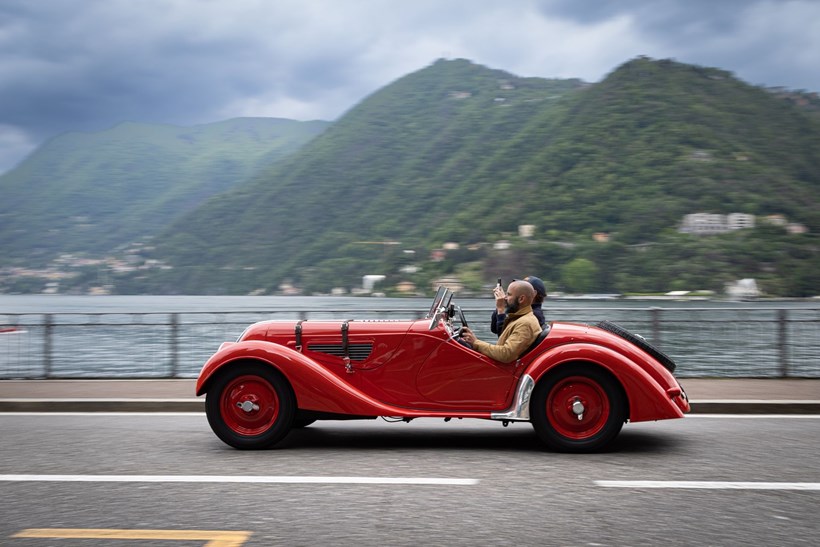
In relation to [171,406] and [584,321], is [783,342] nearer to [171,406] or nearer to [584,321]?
[584,321]

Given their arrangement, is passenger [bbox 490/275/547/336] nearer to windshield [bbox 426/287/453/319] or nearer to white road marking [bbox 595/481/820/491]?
windshield [bbox 426/287/453/319]

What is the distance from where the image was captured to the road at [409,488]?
423 cm

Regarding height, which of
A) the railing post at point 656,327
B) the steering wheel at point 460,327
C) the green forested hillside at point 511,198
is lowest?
the railing post at point 656,327

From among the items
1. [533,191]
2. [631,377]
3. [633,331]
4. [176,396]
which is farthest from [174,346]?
[533,191]

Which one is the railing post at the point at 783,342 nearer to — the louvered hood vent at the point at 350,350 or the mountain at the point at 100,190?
the louvered hood vent at the point at 350,350

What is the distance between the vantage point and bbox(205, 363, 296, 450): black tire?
6738 mm

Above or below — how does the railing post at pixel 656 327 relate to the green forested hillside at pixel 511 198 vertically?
below

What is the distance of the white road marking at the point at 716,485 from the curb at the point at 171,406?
3681 millimetres

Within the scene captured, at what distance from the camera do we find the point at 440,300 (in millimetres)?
7098

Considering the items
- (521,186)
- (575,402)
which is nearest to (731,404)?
(575,402)

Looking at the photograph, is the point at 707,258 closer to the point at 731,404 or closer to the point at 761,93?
the point at 761,93

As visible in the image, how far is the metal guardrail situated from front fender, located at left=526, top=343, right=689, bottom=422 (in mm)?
4061

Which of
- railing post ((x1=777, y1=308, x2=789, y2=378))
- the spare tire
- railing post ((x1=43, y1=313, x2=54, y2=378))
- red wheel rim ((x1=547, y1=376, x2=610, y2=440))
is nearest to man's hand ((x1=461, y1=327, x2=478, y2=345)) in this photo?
red wheel rim ((x1=547, y1=376, x2=610, y2=440))

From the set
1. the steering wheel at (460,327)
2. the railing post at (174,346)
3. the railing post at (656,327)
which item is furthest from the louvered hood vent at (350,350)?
the railing post at (656,327)
